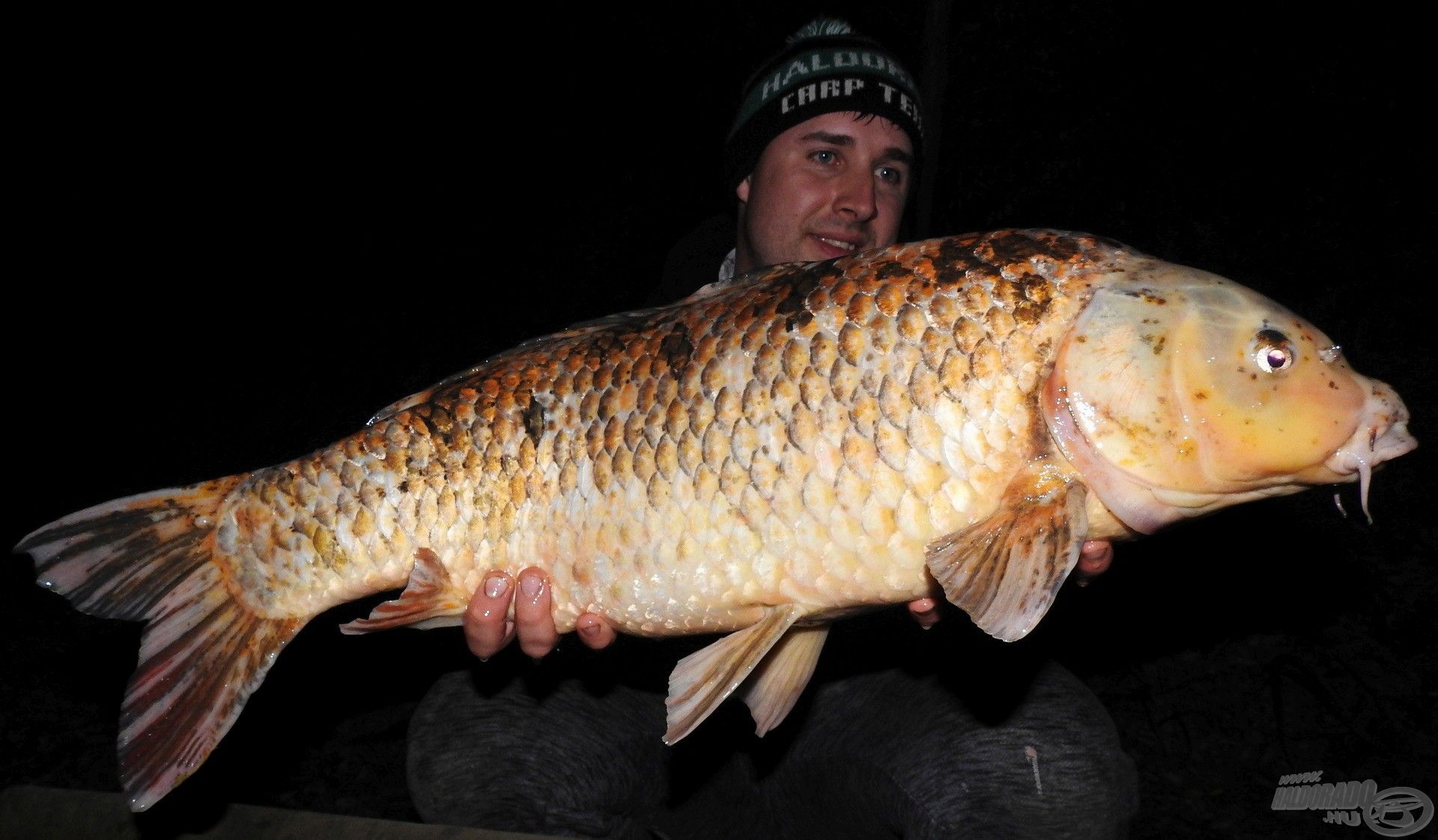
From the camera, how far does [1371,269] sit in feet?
15.1

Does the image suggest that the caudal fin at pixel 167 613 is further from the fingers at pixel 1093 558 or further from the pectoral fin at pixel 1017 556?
the fingers at pixel 1093 558

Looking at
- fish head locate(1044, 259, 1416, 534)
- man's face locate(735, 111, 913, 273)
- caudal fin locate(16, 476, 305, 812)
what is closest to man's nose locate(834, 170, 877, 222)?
man's face locate(735, 111, 913, 273)

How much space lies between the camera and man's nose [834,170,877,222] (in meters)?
2.51

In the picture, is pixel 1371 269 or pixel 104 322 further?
pixel 104 322

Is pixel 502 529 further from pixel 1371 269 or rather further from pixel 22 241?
pixel 22 241

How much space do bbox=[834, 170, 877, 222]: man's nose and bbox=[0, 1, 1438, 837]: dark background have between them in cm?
114

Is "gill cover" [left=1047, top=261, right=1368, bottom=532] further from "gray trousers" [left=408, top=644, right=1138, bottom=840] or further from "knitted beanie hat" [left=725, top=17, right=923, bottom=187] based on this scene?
"knitted beanie hat" [left=725, top=17, right=923, bottom=187]

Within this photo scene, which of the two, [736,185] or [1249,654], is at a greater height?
[736,185]

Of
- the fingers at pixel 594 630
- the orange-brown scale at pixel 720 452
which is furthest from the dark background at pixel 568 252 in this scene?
the orange-brown scale at pixel 720 452

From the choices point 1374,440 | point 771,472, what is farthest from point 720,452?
point 1374,440

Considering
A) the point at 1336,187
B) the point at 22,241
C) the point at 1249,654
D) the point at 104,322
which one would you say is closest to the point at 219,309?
the point at 104,322

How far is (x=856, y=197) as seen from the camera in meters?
2.52

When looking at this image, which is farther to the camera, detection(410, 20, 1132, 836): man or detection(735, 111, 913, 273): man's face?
detection(735, 111, 913, 273): man's face

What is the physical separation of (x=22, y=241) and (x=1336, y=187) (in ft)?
28.3
